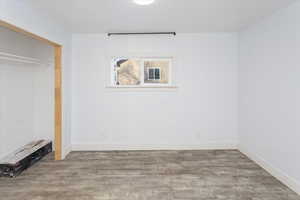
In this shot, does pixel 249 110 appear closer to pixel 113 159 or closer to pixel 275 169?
pixel 275 169

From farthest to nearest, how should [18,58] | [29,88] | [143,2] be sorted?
[29,88]
[18,58]
[143,2]

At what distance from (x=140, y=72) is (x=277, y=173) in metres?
2.83

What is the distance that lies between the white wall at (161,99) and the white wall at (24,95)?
1.66ft

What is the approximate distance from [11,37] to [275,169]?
4.49 m

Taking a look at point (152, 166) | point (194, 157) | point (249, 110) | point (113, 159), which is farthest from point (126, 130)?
point (249, 110)

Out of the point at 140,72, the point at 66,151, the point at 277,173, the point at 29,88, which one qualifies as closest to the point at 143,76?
the point at 140,72

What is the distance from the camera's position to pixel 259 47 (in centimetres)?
338

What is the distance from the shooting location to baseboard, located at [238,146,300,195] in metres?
2.57

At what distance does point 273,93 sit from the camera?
3.00m

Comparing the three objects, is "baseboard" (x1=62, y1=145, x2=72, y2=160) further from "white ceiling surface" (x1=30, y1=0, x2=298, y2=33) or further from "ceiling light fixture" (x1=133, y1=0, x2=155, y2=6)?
"ceiling light fixture" (x1=133, y1=0, x2=155, y2=6)

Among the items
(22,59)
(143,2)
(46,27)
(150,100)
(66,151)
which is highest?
(143,2)

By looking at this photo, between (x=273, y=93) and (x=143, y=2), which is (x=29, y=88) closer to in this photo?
(x=143, y=2)

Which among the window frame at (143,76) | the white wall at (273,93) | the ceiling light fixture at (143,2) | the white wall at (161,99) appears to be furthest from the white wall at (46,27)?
the white wall at (273,93)

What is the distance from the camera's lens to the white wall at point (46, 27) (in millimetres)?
2234
